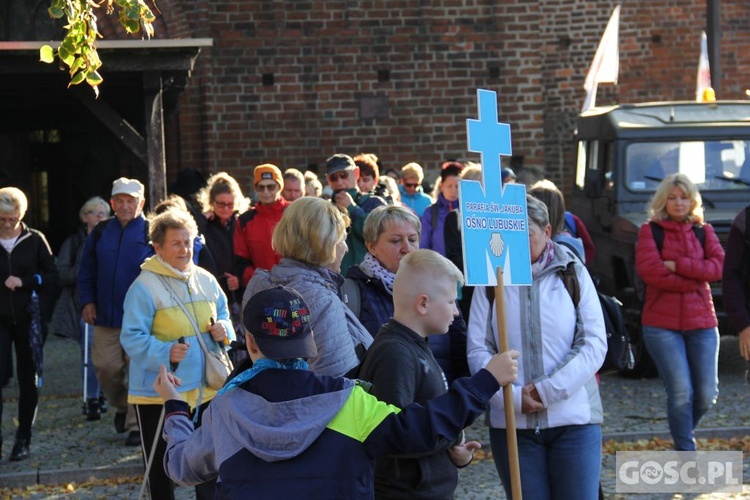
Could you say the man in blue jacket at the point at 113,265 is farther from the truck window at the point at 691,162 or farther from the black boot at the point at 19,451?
the truck window at the point at 691,162

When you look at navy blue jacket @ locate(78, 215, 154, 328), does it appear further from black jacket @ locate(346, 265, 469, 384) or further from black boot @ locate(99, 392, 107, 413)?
black jacket @ locate(346, 265, 469, 384)

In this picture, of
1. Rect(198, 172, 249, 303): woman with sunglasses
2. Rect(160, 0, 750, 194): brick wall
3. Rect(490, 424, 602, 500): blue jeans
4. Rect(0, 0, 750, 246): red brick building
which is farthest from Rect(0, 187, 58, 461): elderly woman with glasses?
Rect(160, 0, 750, 194): brick wall

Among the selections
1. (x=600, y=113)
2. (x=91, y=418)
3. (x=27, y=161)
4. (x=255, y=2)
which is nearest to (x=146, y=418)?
(x=91, y=418)

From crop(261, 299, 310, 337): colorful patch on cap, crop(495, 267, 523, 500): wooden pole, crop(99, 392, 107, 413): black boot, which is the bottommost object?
crop(99, 392, 107, 413): black boot

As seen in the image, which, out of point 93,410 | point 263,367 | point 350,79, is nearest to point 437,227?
point 93,410

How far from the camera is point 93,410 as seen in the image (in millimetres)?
9555

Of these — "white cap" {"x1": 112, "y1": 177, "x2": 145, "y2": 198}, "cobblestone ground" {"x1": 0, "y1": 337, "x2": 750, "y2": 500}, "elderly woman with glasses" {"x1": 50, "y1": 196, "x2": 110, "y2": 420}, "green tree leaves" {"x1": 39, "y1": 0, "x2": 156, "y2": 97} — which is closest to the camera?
"green tree leaves" {"x1": 39, "y1": 0, "x2": 156, "y2": 97}

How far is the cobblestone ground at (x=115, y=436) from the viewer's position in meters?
7.45

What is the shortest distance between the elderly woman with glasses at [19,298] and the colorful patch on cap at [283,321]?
5.19 m

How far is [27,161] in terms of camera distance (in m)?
18.1

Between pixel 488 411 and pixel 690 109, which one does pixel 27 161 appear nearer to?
pixel 690 109

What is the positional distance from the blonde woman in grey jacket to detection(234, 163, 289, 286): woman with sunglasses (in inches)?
154

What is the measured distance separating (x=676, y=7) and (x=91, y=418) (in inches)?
508

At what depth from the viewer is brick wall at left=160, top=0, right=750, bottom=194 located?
14.8 m
